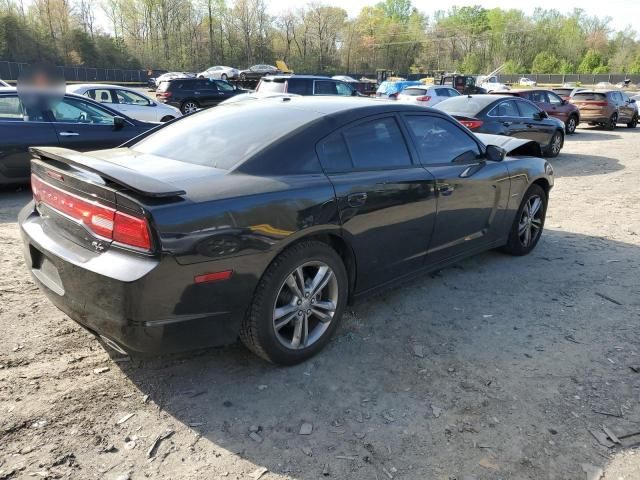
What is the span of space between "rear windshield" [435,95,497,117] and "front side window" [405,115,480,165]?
6.46 metres

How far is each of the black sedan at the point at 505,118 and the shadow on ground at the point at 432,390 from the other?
6.89 metres

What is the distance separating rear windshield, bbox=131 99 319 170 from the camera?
322 centimetres

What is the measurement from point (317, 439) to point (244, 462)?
1.27 ft

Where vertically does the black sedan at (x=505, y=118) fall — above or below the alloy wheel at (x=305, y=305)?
above

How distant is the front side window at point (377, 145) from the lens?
350cm

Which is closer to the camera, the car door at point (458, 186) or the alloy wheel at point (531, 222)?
the car door at point (458, 186)

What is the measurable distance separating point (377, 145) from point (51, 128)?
18.4 ft

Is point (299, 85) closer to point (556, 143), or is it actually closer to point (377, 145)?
point (556, 143)

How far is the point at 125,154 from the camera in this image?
3520 mm

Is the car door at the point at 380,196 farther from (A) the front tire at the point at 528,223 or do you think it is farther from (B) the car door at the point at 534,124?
(B) the car door at the point at 534,124

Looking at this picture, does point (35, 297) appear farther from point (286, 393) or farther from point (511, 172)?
point (511, 172)

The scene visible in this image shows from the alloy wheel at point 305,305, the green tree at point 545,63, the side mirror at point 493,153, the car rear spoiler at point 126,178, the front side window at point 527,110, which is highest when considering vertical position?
the green tree at point 545,63

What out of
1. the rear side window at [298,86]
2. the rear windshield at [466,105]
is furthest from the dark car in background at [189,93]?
the rear windshield at [466,105]

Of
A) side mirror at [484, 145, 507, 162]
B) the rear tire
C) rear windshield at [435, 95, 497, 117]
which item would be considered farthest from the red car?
side mirror at [484, 145, 507, 162]
